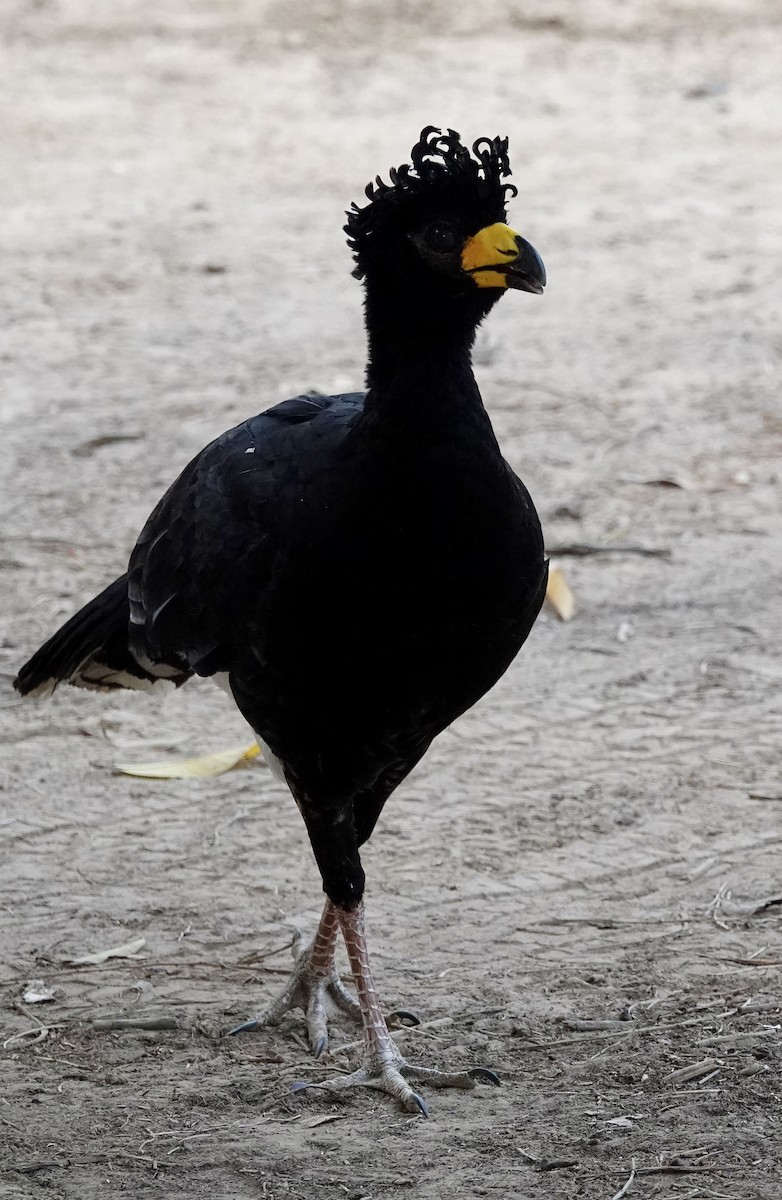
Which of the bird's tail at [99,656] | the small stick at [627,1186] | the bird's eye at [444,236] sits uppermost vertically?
the bird's eye at [444,236]

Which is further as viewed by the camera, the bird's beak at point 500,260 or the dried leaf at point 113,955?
the dried leaf at point 113,955

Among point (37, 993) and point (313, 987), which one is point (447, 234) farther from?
point (37, 993)

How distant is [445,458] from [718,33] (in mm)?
13308

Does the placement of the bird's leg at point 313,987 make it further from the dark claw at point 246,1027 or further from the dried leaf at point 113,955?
the dried leaf at point 113,955

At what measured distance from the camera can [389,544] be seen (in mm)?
3432

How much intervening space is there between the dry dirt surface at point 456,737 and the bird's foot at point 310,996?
2.2 inches

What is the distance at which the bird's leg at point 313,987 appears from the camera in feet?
13.4

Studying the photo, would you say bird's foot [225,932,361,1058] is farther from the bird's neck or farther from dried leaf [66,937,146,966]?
→ the bird's neck

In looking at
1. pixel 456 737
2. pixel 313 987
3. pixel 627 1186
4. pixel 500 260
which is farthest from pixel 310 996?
pixel 500 260

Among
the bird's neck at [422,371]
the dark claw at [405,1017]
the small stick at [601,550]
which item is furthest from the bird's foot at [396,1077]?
the small stick at [601,550]

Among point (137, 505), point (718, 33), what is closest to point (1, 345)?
point (137, 505)

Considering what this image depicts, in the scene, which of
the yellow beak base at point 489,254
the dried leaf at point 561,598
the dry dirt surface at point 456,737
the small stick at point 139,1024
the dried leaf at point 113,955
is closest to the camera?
the yellow beak base at point 489,254

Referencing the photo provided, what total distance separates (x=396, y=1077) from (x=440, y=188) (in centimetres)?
207

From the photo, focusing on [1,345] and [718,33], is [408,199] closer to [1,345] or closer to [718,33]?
[1,345]
